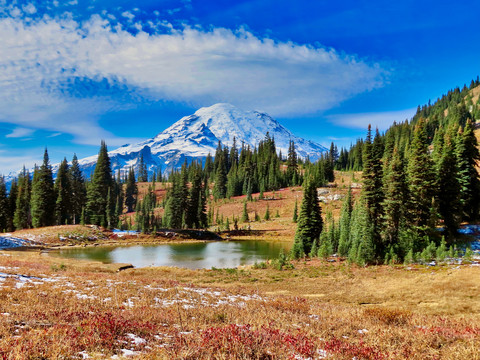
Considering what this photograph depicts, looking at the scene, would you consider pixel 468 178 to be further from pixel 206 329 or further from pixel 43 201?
pixel 43 201

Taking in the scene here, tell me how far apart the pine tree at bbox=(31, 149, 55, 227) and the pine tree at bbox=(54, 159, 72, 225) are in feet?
4.28

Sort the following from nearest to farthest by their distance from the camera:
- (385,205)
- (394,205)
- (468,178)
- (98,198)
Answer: (394,205) < (385,205) < (468,178) < (98,198)

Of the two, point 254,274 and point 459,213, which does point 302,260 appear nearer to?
point 254,274

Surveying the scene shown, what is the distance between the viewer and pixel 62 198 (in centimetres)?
7600

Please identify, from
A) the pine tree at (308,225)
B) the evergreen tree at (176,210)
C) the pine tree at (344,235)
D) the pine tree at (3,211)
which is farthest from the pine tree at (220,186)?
the pine tree at (344,235)

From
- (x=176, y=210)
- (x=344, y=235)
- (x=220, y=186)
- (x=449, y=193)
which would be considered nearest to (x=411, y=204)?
(x=449, y=193)

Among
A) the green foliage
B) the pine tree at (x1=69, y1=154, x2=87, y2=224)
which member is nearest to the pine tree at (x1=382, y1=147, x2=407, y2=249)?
the green foliage

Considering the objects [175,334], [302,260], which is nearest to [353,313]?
[175,334]

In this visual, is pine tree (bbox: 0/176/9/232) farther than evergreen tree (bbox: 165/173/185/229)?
No

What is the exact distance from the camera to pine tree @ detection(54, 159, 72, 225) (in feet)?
248

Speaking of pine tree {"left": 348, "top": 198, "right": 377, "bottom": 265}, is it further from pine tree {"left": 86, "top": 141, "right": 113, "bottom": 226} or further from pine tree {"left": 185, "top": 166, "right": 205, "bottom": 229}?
pine tree {"left": 86, "top": 141, "right": 113, "bottom": 226}

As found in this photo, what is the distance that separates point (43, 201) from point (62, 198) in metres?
5.12

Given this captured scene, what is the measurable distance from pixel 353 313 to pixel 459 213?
3487 centimetres

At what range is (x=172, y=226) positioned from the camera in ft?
273
